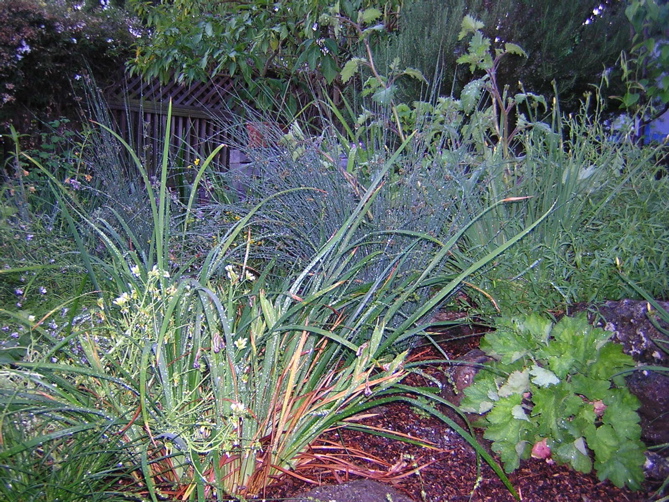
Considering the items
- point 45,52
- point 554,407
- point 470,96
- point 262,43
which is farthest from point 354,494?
point 45,52

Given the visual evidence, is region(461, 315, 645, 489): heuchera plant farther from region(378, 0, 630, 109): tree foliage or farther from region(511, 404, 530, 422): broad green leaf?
region(378, 0, 630, 109): tree foliage

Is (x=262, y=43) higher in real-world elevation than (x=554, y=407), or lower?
higher

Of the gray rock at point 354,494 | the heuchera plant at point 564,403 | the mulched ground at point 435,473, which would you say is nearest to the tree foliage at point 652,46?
the heuchera plant at point 564,403

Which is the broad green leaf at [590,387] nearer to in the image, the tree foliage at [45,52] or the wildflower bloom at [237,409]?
the wildflower bloom at [237,409]

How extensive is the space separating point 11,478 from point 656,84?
408 cm

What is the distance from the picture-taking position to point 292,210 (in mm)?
2617

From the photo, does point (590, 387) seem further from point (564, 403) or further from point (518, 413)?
point (518, 413)

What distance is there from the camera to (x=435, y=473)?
1.72 metres

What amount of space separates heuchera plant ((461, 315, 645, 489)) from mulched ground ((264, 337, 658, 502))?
2.4 inches

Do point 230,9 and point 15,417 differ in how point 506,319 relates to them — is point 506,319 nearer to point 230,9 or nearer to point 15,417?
point 15,417

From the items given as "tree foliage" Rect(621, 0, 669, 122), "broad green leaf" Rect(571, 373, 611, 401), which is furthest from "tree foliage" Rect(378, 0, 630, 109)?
"broad green leaf" Rect(571, 373, 611, 401)

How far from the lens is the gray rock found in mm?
1485

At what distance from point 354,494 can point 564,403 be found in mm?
670

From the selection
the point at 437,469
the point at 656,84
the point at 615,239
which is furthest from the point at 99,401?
the point at 656,84
